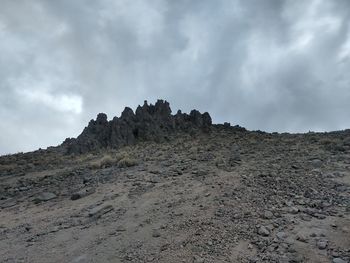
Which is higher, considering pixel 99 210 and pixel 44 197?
pixel 44 197

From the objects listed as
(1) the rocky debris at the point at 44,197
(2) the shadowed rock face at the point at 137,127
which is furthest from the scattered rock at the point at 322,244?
(2) the shadowed rock face at the point at 137,127

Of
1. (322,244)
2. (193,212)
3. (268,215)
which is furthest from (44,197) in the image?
(322,244)

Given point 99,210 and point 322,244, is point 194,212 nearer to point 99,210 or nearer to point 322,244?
point 99,210

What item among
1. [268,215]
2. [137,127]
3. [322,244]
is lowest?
[322,244]

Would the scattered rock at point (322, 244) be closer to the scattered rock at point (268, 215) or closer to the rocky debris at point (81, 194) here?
the scattered rock at point (268, 215)

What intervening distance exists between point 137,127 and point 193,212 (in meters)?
30.6

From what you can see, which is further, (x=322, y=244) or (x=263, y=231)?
(x=263, y=231)

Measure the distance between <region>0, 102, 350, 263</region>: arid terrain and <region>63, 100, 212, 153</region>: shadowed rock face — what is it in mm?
18524

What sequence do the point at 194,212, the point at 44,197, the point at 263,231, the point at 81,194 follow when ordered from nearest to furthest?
the point at 263,231 → the point at 194,212 → the point at 81,194 → the point at 44,197

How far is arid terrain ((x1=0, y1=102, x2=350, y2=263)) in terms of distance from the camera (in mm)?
10977

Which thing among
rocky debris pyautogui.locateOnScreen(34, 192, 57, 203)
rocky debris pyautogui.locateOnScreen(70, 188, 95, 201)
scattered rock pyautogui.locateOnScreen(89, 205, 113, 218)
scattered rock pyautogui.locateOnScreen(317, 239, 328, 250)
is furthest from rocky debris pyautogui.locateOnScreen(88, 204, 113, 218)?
scattered rock pyautogui.locateOnScreen(317, 239, 328, 250)

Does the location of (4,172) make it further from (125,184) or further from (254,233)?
(254,233)

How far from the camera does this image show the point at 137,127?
43438 mm

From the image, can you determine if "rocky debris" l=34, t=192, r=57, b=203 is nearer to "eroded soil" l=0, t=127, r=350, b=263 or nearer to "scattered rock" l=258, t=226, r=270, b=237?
"eroded soil" l=0, t=127, r=350, b=263
